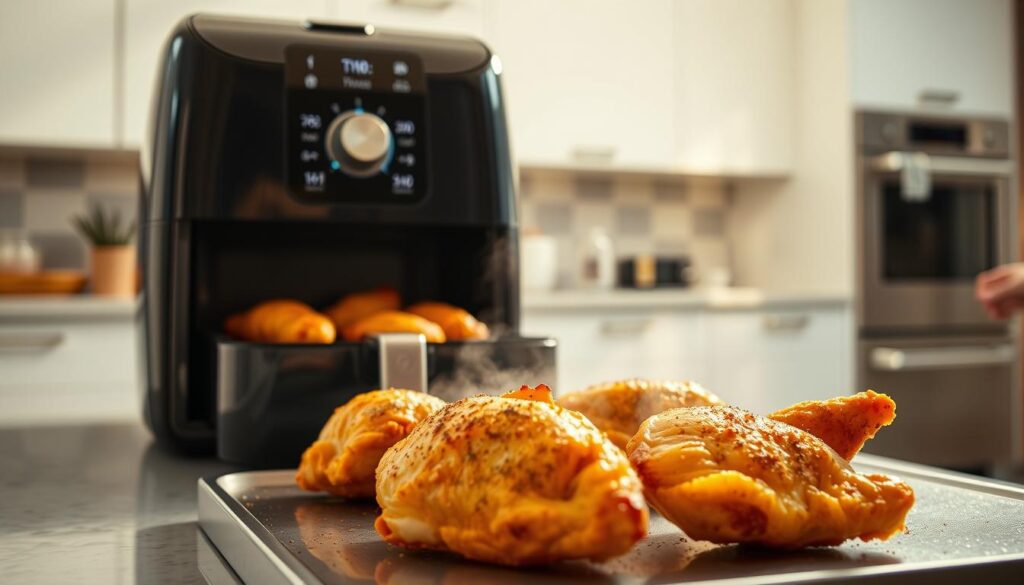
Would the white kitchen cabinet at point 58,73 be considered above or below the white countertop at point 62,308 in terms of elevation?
above

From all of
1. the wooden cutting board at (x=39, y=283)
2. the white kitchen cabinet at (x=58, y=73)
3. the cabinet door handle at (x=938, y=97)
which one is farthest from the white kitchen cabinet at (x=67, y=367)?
the cabinet door handle at (x=938, y=97)

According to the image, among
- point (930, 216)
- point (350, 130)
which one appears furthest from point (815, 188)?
point (350, 130)

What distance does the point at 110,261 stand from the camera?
2.85 metres

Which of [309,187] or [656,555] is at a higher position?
[309,187]

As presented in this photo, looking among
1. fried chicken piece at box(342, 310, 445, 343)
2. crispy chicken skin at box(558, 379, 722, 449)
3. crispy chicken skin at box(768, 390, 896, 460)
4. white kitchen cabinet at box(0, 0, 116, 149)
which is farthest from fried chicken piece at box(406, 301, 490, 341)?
white kitchen cabinet at box(0, 0, 116, 149)

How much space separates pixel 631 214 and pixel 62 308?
2.01m

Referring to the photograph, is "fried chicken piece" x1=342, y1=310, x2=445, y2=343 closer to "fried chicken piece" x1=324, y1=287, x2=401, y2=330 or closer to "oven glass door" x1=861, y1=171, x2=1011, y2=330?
"fried chicken piece" x1=324, y1=287, x2=401, y2=330

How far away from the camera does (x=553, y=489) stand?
39 centimetres

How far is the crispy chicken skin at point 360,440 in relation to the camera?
0.56 m

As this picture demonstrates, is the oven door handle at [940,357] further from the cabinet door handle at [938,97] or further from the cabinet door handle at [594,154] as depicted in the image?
the cabinet door handle at [594,154]

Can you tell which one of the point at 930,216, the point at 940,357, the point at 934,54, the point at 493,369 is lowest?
the point at 940,357

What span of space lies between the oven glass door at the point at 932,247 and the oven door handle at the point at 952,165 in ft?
0.05

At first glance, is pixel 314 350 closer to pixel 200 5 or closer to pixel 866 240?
pixel 200 5

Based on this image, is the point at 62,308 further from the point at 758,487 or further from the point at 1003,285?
the point at 758,487
